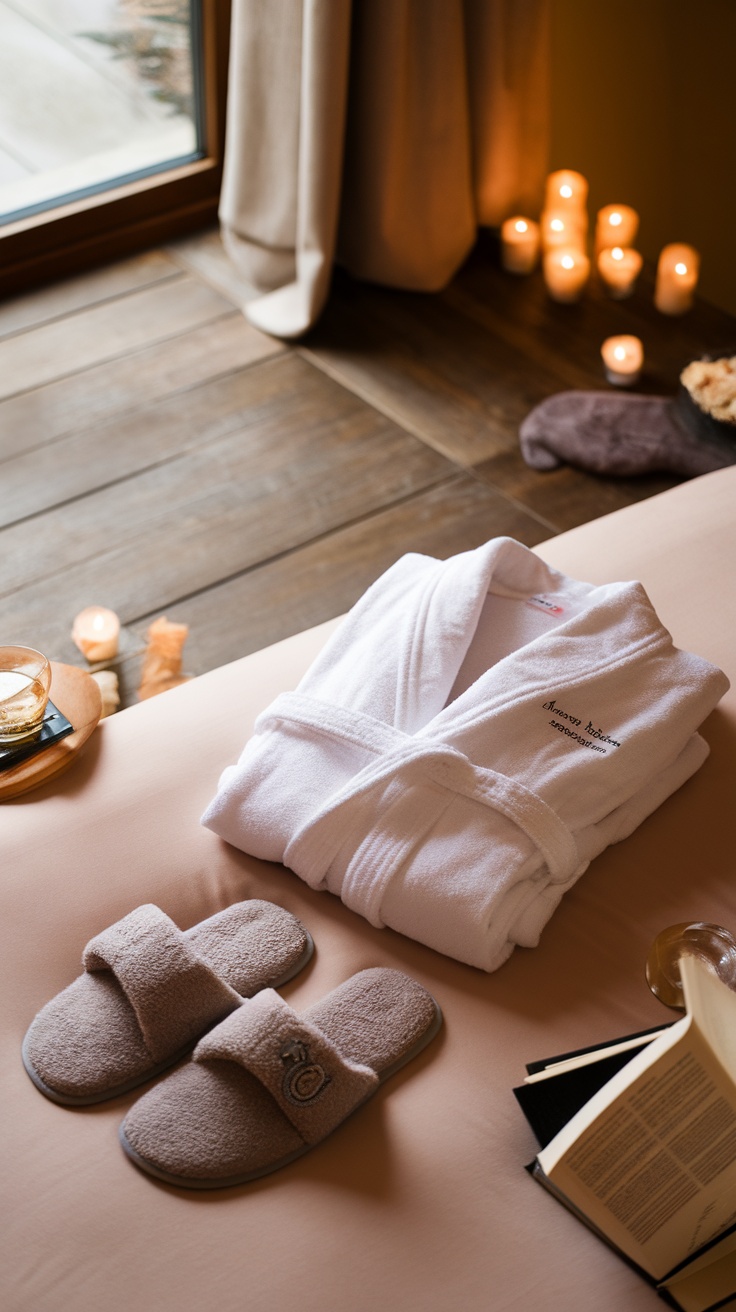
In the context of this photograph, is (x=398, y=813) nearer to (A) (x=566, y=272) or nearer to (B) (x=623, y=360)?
(B) (x=623, y=360)

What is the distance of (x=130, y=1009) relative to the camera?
1.01 meters

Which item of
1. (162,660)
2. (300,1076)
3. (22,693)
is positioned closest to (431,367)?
(162,660)

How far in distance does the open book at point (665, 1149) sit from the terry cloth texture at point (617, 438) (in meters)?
1.41

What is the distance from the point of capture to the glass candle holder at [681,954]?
105 cm

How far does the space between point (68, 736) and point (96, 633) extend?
61cm

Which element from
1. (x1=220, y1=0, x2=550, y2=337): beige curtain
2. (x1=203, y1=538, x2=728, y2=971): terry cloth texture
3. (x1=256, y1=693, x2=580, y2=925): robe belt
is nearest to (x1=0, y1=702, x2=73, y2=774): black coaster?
(x1=203, y1=538, x2=728, y2=971): terry cloth texture

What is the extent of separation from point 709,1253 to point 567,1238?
102 millimetres

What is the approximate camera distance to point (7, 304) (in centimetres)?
247

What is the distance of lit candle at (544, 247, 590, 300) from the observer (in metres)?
2.46

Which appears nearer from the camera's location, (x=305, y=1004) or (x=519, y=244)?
(x=305, y=1004)

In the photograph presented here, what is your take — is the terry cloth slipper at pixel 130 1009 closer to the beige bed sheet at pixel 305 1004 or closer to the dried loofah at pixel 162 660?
the beige bed sheet at pixel 305 1004

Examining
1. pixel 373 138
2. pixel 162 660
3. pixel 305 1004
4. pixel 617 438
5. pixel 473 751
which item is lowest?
pixel 162 660

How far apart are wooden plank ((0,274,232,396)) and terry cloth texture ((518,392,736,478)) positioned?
0.74m

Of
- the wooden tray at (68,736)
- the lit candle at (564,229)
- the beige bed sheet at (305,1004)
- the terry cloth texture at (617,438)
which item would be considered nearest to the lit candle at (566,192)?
the lit candle at (564,229)
